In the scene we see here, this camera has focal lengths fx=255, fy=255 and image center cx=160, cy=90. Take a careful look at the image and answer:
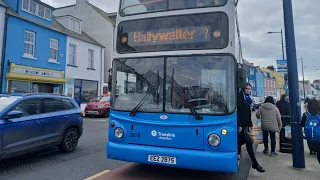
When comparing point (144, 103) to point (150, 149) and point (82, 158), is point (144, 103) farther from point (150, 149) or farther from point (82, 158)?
point (82, 158)

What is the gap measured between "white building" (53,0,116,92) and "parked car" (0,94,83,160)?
20076 mm

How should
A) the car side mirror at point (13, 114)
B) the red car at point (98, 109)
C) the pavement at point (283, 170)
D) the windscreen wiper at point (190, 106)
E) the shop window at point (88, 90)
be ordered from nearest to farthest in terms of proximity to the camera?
the windscreen wiper at point (190, 106) < the pavement at point (283, 170) < the car side mirror at point (13, 114) < the red car at point (98, 109) < the shop window at point (88, 90)

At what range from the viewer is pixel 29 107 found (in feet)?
21.2

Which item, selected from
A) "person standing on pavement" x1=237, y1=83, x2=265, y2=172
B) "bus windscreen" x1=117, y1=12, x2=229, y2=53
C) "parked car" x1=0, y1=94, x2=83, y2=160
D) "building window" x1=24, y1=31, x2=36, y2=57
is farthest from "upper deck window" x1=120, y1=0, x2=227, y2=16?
"building window" x1=24, y1=31, x2=36, y2=57

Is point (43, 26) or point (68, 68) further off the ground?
point (43, 26)

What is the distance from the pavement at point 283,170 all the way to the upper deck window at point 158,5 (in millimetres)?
3621

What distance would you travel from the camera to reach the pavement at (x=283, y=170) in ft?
17.2

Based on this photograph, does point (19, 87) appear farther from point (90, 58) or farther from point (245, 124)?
point (245, 124)

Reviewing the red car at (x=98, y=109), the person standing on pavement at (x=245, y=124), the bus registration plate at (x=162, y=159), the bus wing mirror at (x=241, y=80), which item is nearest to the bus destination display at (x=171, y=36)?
the bus wing mirror at (x=241, y=80)

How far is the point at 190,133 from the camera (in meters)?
4.65

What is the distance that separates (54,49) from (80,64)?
3.09 m

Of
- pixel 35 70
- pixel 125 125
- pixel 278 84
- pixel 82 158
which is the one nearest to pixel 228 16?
pixel 125 125

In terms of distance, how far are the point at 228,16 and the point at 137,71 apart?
2060mm

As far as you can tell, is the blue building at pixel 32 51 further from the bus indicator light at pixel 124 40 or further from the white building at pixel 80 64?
the bus indicator light at pixel 124 40
